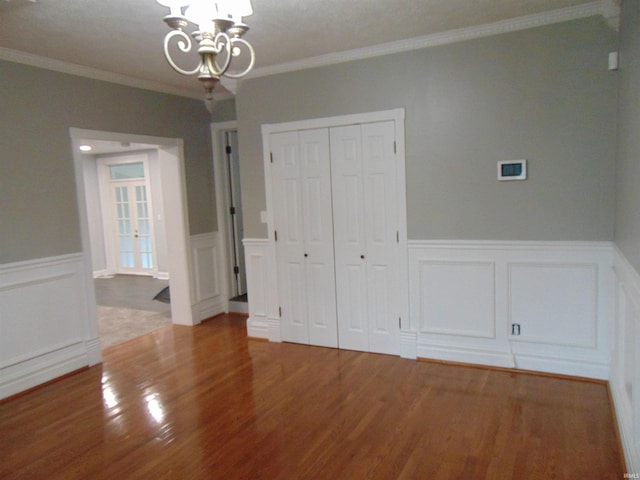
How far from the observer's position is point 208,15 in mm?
2059

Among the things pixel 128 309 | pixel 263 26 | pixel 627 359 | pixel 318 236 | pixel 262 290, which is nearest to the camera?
pixel 627 359

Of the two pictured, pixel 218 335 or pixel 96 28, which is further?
pixel 218 335

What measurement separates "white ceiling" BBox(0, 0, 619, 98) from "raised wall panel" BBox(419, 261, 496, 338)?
1.84m

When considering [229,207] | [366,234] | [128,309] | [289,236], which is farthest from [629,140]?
[128,309]

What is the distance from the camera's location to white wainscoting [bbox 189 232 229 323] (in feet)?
17.6

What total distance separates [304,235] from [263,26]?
6.06 feet

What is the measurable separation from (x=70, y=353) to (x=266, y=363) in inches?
66.9

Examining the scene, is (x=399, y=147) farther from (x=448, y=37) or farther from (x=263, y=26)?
(x=263, y=26)

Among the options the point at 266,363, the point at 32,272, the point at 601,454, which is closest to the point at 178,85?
the point at 32,272

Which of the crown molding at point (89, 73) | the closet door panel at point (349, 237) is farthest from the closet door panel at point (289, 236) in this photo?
the crown molding at point (89, 73)

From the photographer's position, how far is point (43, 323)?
3.80 meters

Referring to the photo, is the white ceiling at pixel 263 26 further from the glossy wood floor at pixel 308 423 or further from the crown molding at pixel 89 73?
the glossy wood floor at pixel 308 423

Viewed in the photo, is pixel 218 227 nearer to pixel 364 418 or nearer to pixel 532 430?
pixel 364 418

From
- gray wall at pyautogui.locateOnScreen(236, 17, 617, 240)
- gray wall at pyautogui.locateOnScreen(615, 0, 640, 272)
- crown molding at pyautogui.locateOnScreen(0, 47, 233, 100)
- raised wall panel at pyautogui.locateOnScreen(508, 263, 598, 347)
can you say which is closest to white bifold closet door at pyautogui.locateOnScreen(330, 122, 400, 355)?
gray wall at pyautogui.locateOnScreen(236, 17, 617, 240)
